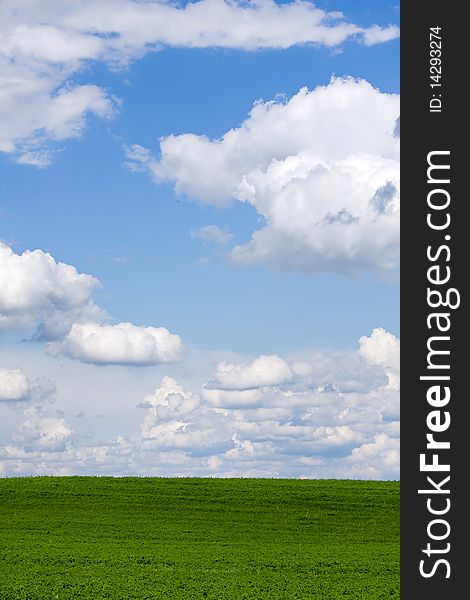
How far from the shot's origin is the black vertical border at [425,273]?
37.6ft

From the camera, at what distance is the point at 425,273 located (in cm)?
1173

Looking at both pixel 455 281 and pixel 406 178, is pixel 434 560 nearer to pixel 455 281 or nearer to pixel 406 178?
pixel 455 281

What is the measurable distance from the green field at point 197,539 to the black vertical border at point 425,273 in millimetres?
9672

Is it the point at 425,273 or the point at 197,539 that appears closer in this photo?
the point at 425,273

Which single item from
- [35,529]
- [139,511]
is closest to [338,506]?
[139,511]

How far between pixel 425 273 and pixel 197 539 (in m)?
21.1

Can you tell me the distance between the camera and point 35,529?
31875 mm

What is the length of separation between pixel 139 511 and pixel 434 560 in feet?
85.4

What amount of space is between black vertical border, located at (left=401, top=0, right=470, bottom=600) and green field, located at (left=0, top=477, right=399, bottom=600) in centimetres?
967

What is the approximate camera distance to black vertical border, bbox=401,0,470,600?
11461 mm

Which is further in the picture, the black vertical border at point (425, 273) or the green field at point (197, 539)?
the green field at point (197, 539)

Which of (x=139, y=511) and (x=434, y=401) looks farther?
(x=139, y=511)

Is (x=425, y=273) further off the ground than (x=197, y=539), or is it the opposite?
(x=425, y=273)

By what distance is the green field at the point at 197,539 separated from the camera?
69.6ft
